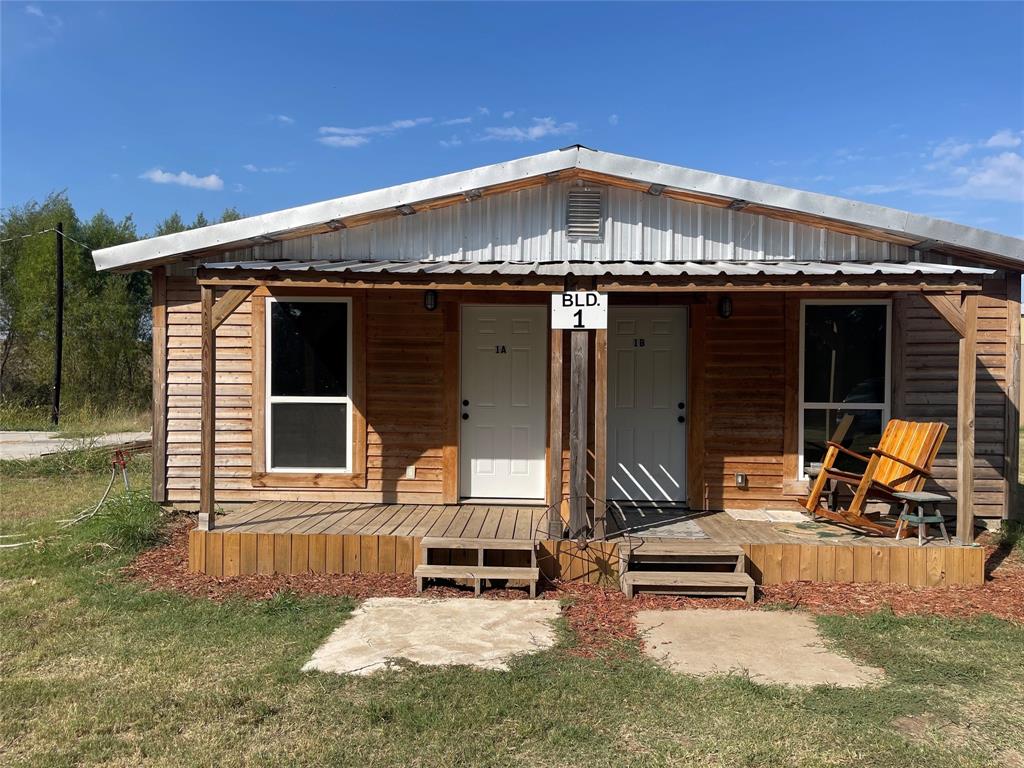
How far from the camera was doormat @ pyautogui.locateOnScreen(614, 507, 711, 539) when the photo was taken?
18.7 feet

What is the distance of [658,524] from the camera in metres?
6.09

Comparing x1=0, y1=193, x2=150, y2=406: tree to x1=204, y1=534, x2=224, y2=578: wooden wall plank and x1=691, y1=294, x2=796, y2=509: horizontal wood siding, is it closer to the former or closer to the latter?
x1=204, y1=534, x2=224, y2=578: wooden wall plank

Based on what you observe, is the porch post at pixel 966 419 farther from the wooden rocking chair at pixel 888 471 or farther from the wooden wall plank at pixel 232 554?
the wooden wall plank at pixel 232 554

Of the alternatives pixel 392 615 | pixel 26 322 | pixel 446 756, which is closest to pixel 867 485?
pixel 392 615

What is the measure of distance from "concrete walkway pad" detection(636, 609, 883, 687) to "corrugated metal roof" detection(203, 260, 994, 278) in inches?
95.4

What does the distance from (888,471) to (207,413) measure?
5.61 metres

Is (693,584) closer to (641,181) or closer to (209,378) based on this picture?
(641,181)

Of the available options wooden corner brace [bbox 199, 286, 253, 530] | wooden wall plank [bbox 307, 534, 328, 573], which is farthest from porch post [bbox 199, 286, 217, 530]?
wooden wall plank [bbox 307, 534, 328, 573]

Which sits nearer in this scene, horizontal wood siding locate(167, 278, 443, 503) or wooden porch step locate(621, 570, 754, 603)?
wooden porch step locate(621, 570, 754, 603)

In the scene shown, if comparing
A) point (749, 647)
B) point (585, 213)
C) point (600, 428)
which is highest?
point (585, 213)

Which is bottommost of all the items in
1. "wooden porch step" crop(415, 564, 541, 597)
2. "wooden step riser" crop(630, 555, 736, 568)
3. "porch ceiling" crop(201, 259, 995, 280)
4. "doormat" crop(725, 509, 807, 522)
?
"wooden porch step" crop(415, 564, 541, 597)

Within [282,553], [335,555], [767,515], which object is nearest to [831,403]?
[767,515]

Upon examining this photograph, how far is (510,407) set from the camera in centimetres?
685

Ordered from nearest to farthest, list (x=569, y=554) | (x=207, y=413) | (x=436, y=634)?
1. (x=436, y=634)
2. (x=569, y=554)
3. (x=207, y=413)
